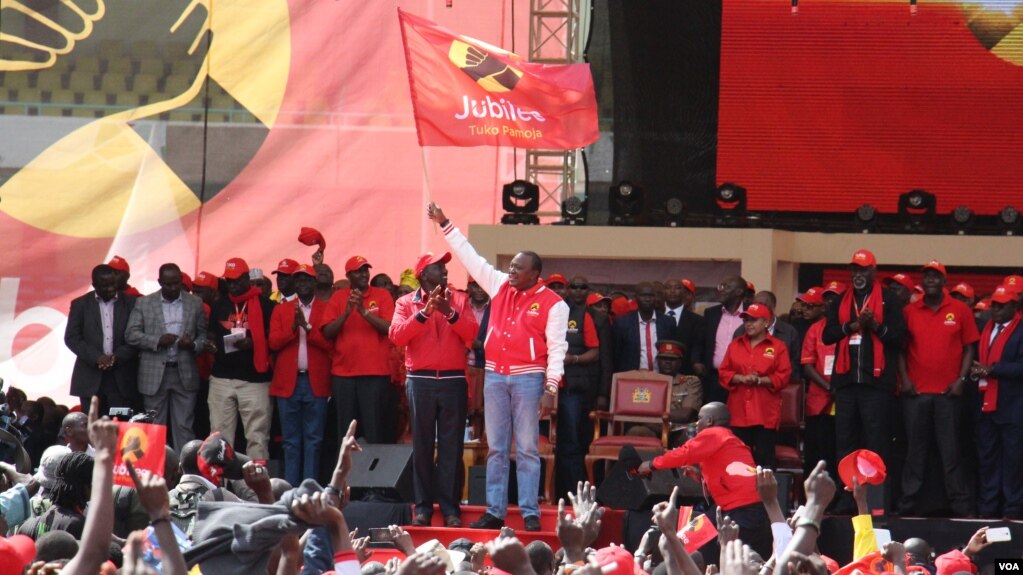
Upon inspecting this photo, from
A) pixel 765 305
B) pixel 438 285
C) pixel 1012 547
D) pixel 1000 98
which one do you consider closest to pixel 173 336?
pixel 438 285

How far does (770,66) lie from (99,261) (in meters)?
6.25

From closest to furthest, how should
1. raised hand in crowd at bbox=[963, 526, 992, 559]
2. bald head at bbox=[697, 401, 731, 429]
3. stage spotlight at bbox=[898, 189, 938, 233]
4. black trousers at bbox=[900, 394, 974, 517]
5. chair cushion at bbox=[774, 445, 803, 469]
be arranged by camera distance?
raised hand in crowd at bbox=[963, 526, 992, 559] → bald head at bbox=[697, 401, 731, 429] → black trousers at bbox=[900, 394, 974, 517] → chair cushion at bbox=[774, 445, 803, 469] → stage spotlight at bbox=[898, 189, 938, 233]

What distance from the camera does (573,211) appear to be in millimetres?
14180

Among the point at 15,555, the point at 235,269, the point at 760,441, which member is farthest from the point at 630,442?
the point at 15,555

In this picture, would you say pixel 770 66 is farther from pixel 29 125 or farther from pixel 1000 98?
pixel 29 125

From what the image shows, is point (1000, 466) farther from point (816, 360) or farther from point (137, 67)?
point (137, 67)

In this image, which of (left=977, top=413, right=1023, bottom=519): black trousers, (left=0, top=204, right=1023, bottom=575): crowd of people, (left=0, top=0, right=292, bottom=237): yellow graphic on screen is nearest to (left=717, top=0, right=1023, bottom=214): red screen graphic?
(left=0, top=204, right=1023, bottom=575): crowd of people

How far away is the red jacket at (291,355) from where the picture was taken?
467 inches

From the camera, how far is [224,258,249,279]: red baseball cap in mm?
12352

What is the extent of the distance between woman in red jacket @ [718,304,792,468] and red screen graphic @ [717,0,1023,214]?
3.67 metres

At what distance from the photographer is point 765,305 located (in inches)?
462

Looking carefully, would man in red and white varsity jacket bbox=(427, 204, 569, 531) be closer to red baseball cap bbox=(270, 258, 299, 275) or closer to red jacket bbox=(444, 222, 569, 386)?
red jacket bbox=(444, 222, 569, 386)

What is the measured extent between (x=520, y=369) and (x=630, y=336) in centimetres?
218

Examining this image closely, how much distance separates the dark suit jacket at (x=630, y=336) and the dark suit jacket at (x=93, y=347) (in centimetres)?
359
